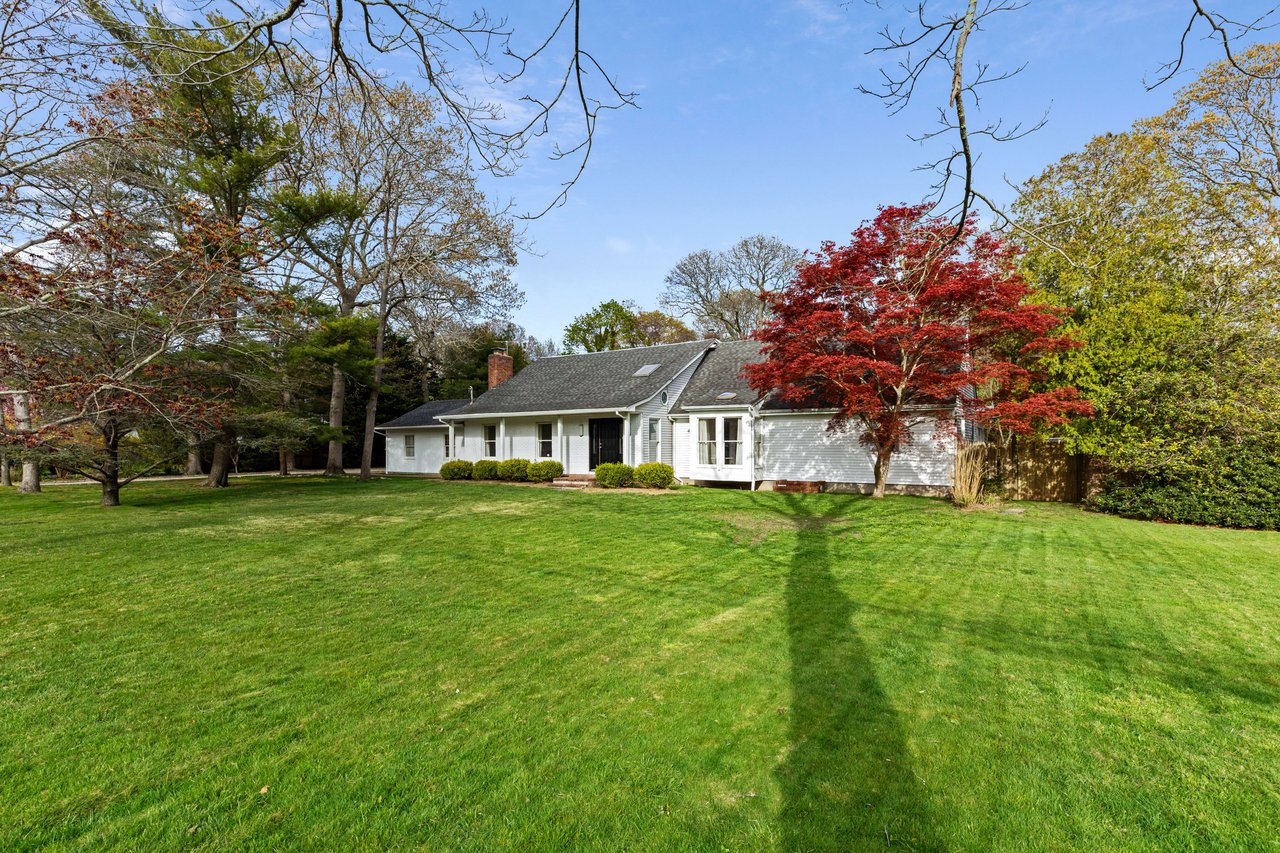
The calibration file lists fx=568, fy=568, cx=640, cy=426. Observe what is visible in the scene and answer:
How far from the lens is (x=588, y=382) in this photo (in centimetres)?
2084

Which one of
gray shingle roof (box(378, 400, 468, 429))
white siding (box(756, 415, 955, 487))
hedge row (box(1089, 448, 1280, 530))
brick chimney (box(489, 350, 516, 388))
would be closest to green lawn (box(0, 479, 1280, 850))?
hedge row (box(1089, 448, 1280, 530))

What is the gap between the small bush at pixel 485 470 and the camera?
19641 mm

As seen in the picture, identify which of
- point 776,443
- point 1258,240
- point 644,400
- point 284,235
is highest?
point 284,235

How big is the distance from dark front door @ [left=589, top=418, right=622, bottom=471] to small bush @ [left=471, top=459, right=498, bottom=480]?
3398 millimetres

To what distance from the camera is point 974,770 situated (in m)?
2.88

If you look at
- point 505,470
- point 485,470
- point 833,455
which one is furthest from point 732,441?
point 485,470

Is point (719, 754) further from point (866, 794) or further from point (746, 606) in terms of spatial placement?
point (746, 606)

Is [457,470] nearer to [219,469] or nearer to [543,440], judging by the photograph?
[543,440]

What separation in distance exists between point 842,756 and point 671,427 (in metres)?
15.9

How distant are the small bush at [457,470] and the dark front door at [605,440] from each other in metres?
4.64

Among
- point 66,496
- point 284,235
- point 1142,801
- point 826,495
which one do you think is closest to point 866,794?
point 1142,801

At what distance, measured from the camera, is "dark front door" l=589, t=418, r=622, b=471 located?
18828 millimetres

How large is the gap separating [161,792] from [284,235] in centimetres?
1662

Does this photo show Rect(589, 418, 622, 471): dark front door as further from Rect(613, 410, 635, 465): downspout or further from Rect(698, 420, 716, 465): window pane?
Rect(698, 420, 716, 465): window pane
